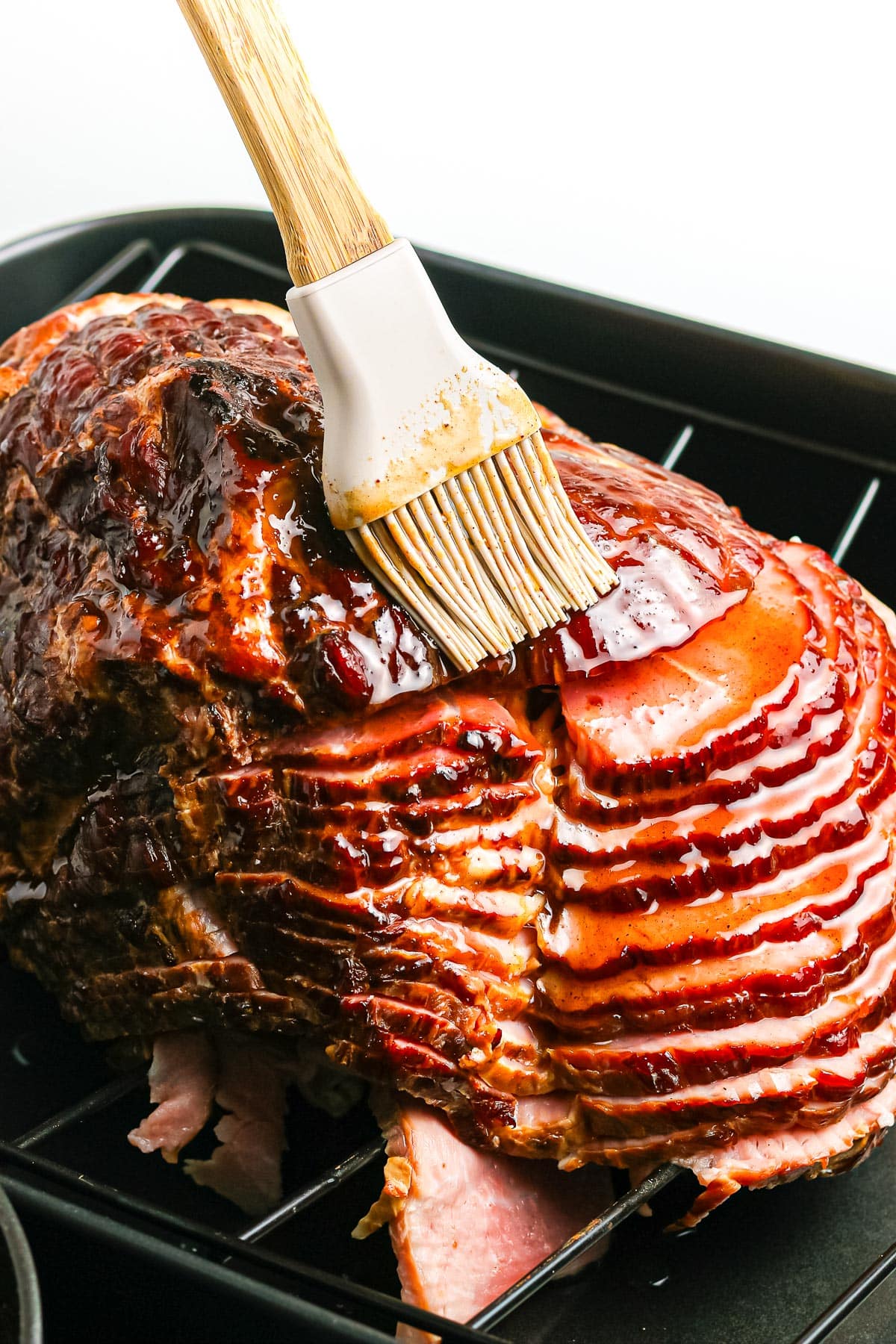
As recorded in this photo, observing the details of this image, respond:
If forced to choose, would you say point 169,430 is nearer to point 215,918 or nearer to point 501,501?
point 501,501

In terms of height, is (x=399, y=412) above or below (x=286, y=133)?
below

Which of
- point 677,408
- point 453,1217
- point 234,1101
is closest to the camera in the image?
point 453,1217

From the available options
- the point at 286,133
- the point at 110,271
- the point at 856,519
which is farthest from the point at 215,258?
the point at 286,133

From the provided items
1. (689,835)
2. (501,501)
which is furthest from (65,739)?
(689,835)

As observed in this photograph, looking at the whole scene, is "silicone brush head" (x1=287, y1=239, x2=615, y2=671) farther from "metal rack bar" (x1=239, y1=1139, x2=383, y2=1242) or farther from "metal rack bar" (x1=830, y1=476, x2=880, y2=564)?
"metal rack bar" (x1=830, y1=476, x2=880, y2=564)

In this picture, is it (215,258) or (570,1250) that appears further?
(215,258)

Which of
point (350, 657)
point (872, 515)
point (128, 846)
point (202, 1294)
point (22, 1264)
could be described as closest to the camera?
point (22, 1264)

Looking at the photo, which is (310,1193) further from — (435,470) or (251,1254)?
(435,470)

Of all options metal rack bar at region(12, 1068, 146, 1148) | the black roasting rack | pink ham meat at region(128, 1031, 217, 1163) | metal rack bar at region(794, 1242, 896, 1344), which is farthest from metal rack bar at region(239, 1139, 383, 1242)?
Answer: metal rack bar at region(794, 1242, 896, 1344)
